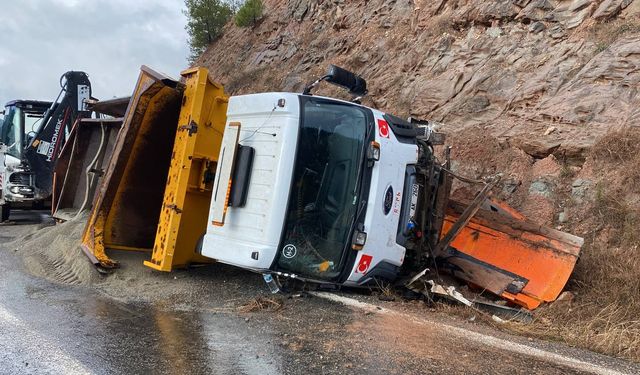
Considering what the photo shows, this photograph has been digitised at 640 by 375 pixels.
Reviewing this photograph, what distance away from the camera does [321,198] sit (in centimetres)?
474

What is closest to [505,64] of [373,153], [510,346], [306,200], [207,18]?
[373,153]

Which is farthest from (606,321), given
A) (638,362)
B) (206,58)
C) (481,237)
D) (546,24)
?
(206,58)

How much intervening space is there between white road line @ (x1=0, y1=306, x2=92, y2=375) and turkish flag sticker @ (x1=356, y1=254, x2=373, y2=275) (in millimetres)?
2294

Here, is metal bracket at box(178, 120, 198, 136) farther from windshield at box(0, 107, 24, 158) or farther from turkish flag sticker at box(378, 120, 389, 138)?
windshield at box(0, 107, 24, 158)

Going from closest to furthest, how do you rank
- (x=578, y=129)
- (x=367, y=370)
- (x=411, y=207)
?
(x=367, y=370) → (x=411, y=207) → (x=578, y=129)

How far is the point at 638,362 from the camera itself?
148 inches

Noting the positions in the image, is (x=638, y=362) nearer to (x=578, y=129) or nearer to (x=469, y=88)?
(x=578, y=129)

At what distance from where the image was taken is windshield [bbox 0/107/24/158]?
11.2 m

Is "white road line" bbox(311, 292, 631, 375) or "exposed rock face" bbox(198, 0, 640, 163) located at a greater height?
"exposed rock face" bbox(198, 0, 640, 163)

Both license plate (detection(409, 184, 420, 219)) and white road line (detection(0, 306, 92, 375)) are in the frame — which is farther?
license plate (detection(409, 184, 420, 219))

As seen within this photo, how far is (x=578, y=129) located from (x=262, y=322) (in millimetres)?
5123

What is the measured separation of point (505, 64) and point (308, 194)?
217 inches

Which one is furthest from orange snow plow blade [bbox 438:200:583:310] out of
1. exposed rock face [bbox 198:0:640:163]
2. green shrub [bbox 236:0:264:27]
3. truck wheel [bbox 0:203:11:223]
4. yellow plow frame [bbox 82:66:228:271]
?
green shrub [bbox 236:0:264:27]

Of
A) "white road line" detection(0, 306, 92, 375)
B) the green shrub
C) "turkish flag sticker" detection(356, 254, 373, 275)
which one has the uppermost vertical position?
the green shrub
